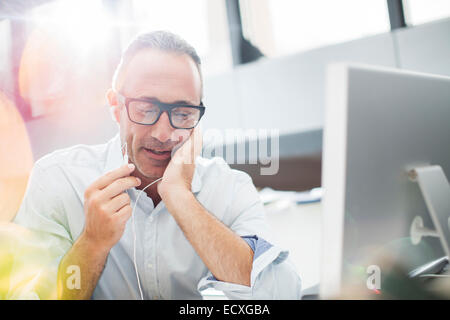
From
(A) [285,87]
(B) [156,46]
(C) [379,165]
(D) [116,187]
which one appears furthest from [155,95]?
(A) [285,87]

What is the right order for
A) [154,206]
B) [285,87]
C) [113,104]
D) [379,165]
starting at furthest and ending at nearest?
[285,87] < [113,104] < [154,206] < [379,165]

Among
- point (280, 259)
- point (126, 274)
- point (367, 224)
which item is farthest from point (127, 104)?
point (367, 224)

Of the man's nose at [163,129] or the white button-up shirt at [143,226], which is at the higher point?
the man's nose at [163,129]

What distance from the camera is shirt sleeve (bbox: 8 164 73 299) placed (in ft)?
3.28

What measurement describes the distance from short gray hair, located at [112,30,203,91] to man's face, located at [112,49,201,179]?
0.07 ft

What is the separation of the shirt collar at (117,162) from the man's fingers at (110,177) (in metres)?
0.03

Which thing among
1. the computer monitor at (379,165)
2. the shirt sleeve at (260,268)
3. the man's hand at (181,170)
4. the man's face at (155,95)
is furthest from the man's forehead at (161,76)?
the computer monitor at (379,165)

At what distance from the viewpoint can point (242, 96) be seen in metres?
2.43

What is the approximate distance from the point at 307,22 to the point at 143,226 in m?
1.82

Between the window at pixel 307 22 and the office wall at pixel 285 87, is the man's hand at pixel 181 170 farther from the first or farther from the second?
the window at pixel 307 22

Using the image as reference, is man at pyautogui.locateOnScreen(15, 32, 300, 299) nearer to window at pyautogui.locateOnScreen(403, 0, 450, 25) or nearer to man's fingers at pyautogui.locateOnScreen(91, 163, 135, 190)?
man's fingers at pyautogui.locateOnScreen(91, 163, 135, 190)

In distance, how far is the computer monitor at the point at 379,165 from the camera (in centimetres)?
57

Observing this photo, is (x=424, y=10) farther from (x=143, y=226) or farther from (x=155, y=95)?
(x=143, y=226)

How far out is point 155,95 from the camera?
105 cm
